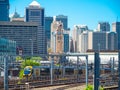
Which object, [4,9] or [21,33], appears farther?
[4,9]

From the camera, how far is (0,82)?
30.9 meters

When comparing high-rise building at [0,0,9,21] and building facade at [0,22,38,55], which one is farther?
high-rise building at [0,0,9,21]

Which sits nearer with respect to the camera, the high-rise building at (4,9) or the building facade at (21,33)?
the building facade at (21,33)

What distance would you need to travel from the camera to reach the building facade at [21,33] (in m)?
138

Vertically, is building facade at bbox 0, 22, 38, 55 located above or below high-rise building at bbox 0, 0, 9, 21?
below

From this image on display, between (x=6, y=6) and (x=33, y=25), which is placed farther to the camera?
(x=6, y=6)

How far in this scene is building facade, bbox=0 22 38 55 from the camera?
451ft

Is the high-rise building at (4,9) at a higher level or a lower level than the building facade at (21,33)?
higher

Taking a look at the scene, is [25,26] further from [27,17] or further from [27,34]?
[27,17]

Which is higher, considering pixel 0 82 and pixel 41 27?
pixel 41 27

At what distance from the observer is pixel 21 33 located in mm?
142125

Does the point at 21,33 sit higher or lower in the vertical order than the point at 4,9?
lower

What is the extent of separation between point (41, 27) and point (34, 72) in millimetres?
140713

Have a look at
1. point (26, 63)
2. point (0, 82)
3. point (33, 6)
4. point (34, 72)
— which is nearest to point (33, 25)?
point (33, 6)
